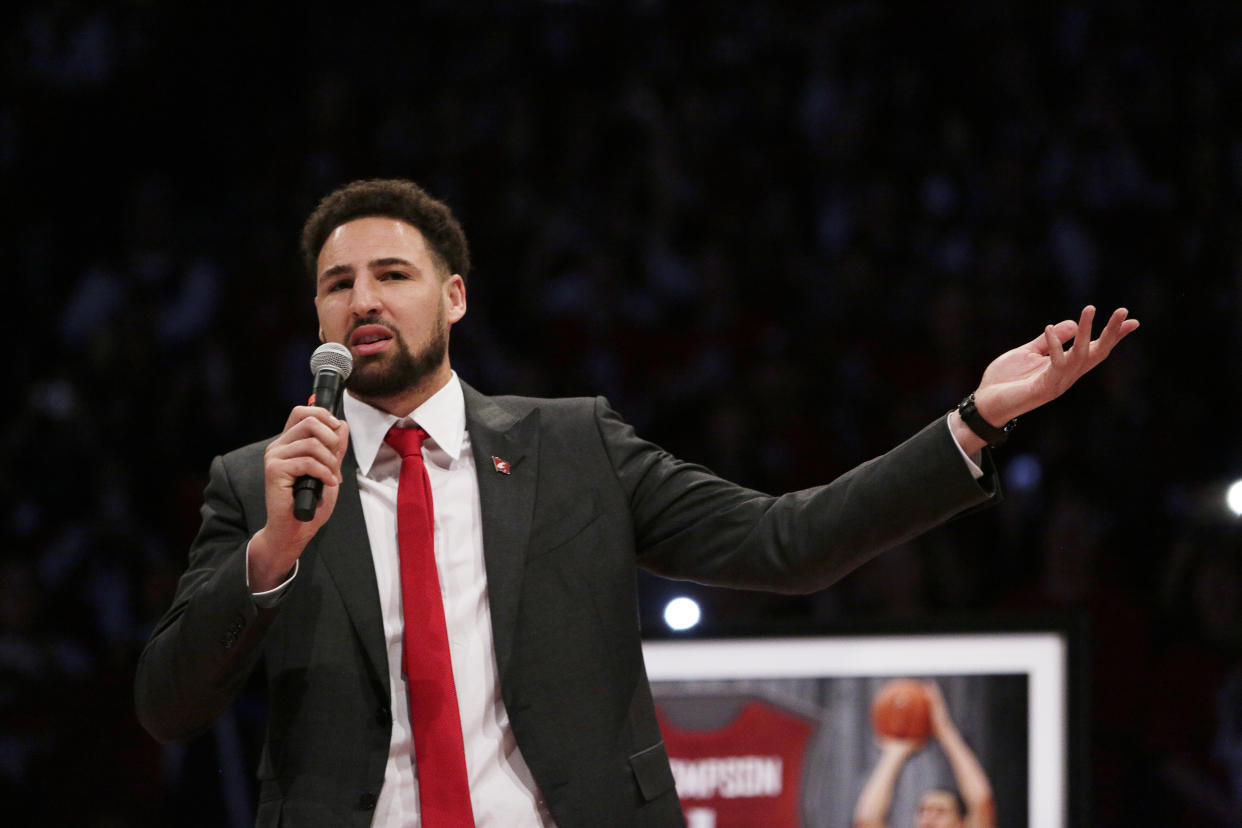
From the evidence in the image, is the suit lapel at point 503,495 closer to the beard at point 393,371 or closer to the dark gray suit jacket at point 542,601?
the dark gray suit jacket at point 542,601

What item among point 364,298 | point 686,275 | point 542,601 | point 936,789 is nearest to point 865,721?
point 936,789

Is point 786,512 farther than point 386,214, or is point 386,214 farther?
point 386,214

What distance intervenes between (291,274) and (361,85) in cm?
163

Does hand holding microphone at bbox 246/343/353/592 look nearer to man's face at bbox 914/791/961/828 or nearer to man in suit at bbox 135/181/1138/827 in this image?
man in suit at bbox 135/181/1138/827

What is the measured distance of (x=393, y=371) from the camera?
243 cm

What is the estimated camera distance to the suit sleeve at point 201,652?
82.9 inches

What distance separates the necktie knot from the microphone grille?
0.17 meters

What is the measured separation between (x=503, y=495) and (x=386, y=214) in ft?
1.81

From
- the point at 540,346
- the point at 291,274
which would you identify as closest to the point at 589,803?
the point at 540,346

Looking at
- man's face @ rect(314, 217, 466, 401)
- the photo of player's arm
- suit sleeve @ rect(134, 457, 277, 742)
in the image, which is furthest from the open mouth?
the photo of player's arm

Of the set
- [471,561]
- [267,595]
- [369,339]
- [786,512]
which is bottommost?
[267,595]

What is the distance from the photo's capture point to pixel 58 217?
7273mm

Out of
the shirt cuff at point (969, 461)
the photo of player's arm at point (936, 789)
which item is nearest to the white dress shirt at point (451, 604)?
the shirt cuff at point (969, 461)

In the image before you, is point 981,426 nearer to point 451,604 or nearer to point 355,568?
point 451,604
